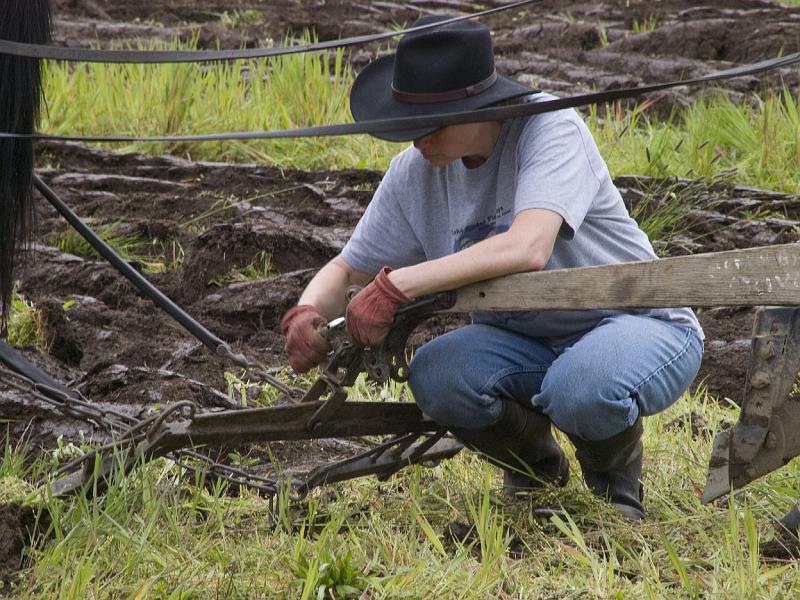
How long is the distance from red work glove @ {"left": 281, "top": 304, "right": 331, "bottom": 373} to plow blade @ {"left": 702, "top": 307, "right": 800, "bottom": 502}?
3.09ft

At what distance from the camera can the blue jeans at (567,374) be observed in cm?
252

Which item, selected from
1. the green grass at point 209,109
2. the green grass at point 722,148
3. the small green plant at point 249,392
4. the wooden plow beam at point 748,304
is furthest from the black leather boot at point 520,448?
the green grass at point 209,109

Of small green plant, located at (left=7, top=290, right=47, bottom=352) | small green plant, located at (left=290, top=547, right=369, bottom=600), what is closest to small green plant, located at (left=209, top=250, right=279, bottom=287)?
small green plant, located at (left=7, top=290, right=47, bottom=352)

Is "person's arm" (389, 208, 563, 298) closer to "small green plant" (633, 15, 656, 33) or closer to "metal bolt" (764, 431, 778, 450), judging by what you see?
"metal bolt" (764, 431, 778, 450)

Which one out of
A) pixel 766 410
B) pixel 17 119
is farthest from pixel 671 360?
pixel 17 119

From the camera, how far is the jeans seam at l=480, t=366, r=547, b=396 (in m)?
2.72

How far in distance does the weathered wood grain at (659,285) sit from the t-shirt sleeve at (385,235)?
0.47m

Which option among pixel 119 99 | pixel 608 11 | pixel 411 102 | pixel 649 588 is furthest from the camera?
pixel 608 11

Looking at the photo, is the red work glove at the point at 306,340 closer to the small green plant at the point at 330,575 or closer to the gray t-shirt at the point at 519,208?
the gray t-shirt at the point at 519,208

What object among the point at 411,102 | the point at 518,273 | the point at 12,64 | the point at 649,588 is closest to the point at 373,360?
the point at 518,273

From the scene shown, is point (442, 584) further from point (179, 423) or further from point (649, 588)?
point (179, 423)

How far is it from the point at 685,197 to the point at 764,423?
3.26 metres

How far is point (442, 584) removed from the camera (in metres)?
2.16

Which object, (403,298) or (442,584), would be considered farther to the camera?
(403,298)
